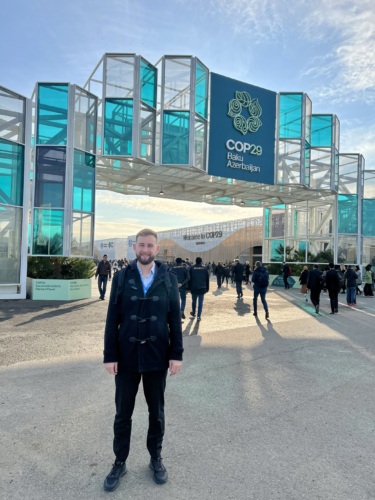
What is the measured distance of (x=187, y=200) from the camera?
24.4 metres

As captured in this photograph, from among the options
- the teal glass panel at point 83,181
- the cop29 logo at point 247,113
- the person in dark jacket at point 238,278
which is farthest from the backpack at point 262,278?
the cop29 logo at point 247,113

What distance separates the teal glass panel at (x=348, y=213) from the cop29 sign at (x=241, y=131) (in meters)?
6.17

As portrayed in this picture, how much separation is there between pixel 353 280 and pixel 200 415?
39.9 ft

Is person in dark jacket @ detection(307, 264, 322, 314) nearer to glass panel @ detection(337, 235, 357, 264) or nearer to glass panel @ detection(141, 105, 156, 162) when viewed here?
glass panel @ detection(141, 105, 156, 162)

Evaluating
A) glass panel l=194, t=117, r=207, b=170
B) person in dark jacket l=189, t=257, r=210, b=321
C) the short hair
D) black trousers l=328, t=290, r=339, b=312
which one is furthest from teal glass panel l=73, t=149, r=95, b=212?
the short hair

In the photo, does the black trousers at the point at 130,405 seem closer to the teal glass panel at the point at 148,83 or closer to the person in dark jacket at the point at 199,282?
the person in dark jacket at the point at 199,282

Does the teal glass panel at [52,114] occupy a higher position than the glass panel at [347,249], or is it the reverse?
the teal glass panel at [52,114]

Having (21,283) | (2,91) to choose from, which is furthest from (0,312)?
(2,91)

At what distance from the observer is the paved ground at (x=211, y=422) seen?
274 centimetres

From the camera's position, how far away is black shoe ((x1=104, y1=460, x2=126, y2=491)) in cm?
266

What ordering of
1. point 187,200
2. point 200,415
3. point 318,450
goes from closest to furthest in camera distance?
point 318,450 < point 200,415 < point 187,200

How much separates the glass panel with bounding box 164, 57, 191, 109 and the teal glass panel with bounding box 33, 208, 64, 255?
7.01 meters

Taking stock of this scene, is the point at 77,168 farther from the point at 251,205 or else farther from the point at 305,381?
the point at 251,205

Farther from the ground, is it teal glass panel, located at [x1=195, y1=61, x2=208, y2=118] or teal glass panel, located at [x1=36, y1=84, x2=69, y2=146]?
teal glass panel, located at [x1=195, y1=61, x2=208, y2=118]
